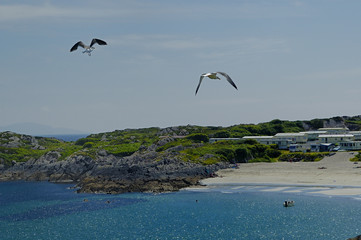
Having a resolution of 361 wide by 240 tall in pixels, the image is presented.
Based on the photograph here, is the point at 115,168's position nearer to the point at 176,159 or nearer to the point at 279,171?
the point at 176,159

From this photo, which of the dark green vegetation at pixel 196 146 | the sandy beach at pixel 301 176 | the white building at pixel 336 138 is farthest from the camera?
the white building at pixel 336 138

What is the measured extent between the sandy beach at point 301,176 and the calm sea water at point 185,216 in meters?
4.67

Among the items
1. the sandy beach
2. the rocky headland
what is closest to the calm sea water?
the sandy beach

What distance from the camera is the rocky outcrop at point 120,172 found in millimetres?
77688

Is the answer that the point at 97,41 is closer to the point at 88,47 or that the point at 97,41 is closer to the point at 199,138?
→ the point at 88,47

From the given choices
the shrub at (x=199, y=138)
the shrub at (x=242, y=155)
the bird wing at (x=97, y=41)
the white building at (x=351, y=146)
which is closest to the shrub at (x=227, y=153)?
the shrub at (x=242, y=155)

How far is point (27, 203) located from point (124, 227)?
29.4 metres

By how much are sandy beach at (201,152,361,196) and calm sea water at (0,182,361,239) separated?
184 inches

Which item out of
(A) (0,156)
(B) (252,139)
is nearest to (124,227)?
(B) (252,139)

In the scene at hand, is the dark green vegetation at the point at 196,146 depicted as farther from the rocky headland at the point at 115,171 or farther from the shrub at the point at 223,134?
the rocky headland at the point at 115,171

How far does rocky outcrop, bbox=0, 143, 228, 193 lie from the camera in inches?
3059

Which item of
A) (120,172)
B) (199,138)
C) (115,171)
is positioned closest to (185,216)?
(120,172)

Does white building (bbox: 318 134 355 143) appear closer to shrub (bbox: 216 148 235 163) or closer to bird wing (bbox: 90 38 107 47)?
shrub (bbox: 216 148 235 163)

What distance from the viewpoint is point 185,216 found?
177 ft
